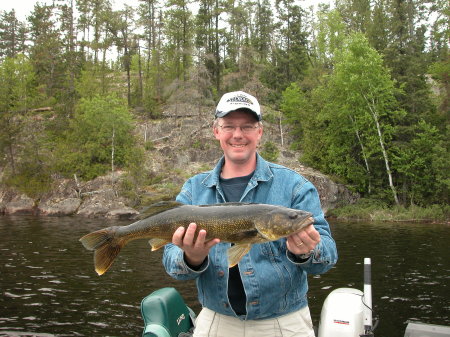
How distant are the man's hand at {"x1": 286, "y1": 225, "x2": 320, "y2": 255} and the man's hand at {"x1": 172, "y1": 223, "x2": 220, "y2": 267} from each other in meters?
0.67

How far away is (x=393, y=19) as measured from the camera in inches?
1811

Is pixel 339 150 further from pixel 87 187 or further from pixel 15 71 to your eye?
pixel 15 71

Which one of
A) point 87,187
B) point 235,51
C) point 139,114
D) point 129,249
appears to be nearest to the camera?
point 129,249

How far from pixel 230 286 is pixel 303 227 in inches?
36.7

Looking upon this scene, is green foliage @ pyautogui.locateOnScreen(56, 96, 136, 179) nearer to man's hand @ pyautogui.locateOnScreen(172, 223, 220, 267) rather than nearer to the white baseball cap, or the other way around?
the white baseball cap

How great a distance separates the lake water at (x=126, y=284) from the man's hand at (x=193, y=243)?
7299mm

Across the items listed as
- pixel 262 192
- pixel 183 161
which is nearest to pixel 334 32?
pixel 183 161

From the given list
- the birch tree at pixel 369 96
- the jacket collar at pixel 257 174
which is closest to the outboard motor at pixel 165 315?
the jacket collar at pixel 257 174

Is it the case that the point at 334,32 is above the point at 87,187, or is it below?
above

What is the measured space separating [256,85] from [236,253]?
1933 inches

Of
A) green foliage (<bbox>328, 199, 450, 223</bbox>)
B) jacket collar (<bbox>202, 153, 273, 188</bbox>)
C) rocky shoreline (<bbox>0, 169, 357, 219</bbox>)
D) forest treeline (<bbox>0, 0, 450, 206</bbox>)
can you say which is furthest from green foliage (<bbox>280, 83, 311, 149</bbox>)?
jacket collar (<bbox>202, 153, 273, 188</bbox>)

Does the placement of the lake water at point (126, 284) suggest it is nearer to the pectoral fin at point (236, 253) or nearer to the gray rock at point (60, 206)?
the pectoral fin at point (236, 253)

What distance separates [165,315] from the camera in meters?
6.44

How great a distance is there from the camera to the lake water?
10.7 metres
